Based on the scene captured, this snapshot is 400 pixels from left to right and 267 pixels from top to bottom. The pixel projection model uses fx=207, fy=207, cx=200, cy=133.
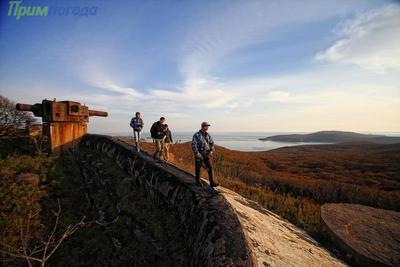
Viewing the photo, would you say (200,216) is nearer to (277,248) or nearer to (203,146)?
(277,248)

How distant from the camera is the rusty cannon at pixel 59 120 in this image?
897cm

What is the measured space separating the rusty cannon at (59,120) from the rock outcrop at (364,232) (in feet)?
33.6

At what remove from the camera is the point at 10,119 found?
34.7 feet

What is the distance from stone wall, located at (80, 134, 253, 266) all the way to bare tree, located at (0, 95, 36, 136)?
8525 mm

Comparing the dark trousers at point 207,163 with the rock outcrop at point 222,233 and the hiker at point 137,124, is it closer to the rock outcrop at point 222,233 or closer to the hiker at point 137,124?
the rock outcrop at point 222,233

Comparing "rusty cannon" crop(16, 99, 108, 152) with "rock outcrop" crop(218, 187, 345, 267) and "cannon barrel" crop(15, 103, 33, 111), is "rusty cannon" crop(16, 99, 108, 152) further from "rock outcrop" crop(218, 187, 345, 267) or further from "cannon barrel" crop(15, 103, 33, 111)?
"rock outcrop" crop(218, 187, 345, 267)

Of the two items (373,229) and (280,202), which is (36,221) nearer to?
(280,202)

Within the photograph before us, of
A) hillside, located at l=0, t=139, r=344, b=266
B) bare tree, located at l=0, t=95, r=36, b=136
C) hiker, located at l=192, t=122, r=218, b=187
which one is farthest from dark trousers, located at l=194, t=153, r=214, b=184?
bare tree, located at l=0, t=95, r=36, b=136

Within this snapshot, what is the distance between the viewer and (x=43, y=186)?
20.8ft

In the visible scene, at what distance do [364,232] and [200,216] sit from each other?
3.57 meters

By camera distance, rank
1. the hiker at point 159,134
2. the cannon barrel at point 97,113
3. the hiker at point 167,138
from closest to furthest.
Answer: the hiker at point 159,134 → the hiker at point 167,138 → the cannon barrel at point 97,113

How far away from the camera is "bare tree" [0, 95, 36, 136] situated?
396 inches

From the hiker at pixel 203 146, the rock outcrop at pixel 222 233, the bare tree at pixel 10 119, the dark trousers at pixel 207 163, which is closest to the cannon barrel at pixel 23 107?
the bare tree at pixel 10 119

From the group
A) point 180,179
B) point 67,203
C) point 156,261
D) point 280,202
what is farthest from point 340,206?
point 67,203
